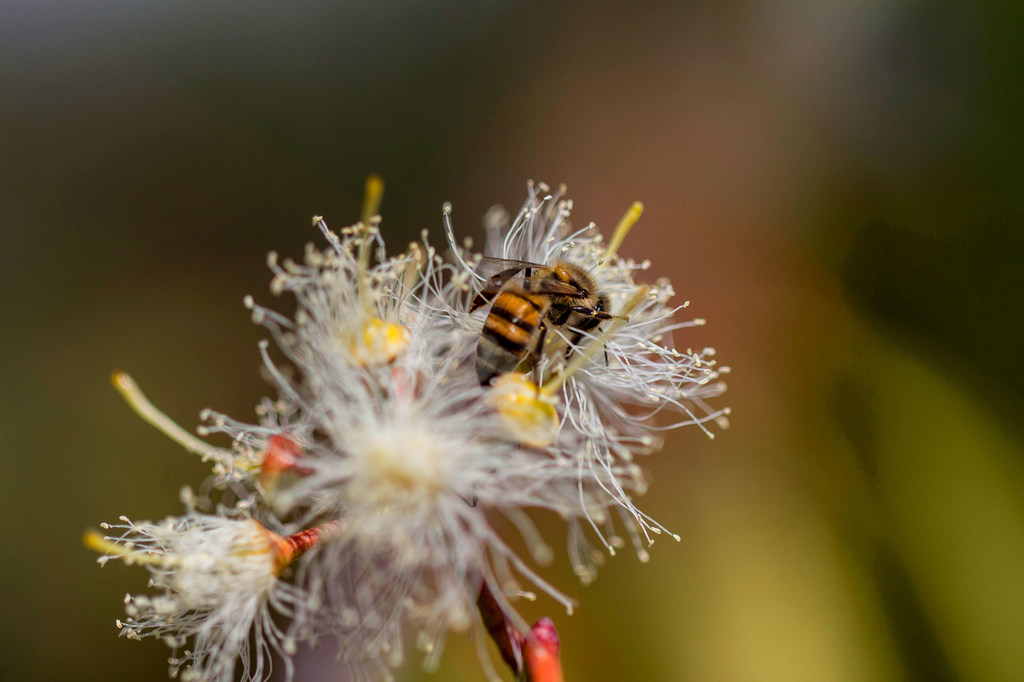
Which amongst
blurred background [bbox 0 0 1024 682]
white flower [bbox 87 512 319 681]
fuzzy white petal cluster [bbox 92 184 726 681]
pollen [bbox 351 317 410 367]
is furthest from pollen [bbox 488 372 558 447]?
blurred background [bbox 0 0 1024 682]

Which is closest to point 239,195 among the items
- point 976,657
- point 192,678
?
point 192,678

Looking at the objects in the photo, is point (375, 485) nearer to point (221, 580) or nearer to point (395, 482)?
point (395, 482)

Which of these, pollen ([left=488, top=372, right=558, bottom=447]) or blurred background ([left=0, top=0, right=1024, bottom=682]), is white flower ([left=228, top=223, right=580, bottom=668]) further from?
blurred background ([left=0, top=0, right=1024, bottom=682])

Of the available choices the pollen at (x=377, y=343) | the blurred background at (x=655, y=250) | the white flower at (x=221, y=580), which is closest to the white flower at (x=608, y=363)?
the pollen at (x=377, y=343)

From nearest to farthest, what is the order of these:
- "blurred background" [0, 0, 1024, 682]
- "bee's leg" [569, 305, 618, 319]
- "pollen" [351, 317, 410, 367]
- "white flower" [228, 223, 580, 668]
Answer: "white flower" [228, 223, 580, 668] < "pollen" [351, 317, 410, 367] < "bee's leg" [569, 305, 618, 319] < "blurred background" [0, 0, 1024, 682]

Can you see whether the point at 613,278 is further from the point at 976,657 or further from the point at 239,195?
the point at 239,195

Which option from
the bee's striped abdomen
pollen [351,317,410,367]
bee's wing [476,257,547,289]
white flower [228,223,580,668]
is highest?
bee's wing [476,257,547,289]

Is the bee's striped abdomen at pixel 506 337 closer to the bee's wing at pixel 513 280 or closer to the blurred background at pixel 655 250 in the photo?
the bee's wing at pixel 513 280
